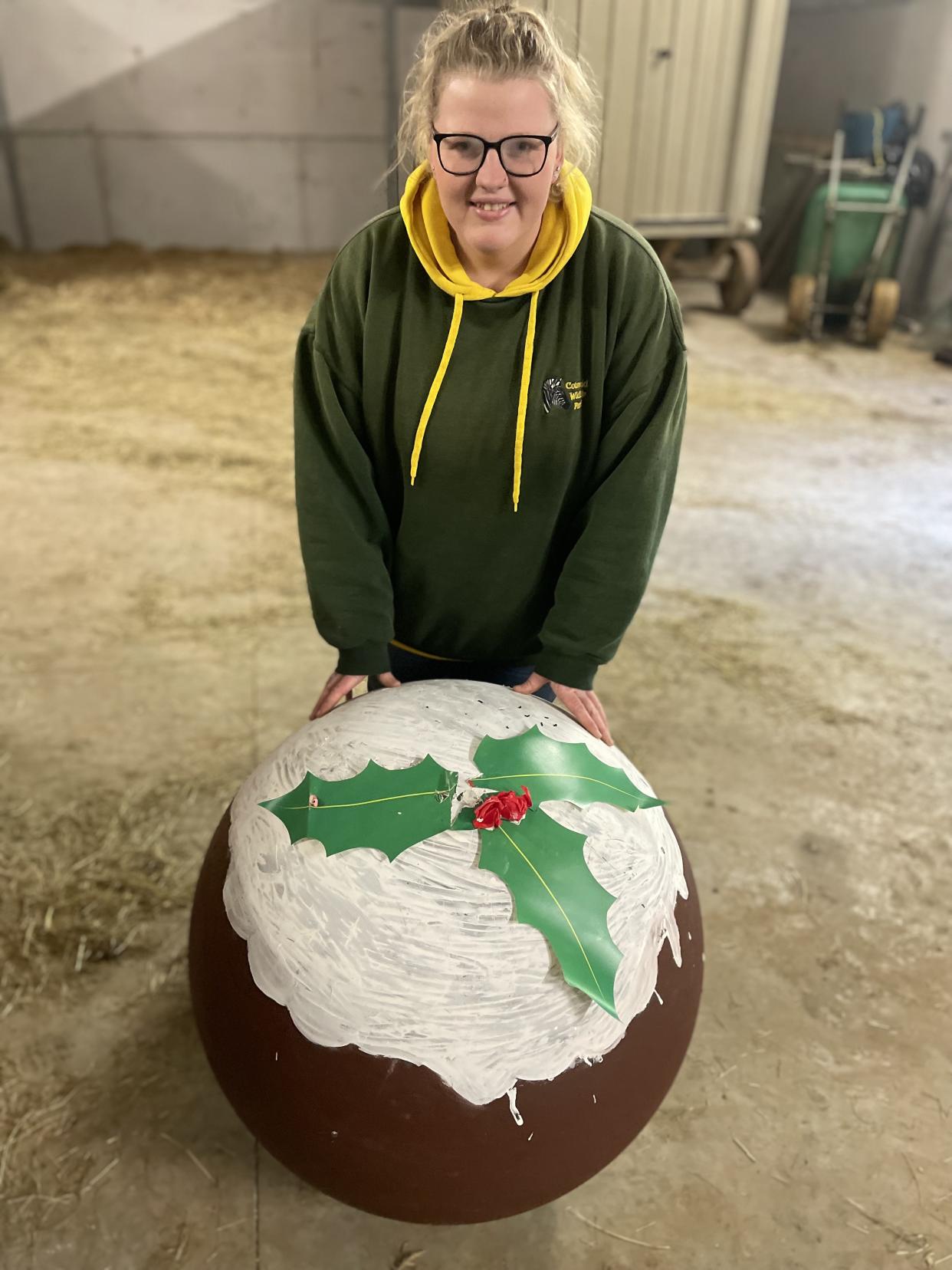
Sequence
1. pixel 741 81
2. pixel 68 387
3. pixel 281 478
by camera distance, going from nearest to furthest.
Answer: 1. pixel 281 478
2. pixel 68 387
3. pixel 741 81

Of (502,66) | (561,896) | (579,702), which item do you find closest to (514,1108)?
(561,896)

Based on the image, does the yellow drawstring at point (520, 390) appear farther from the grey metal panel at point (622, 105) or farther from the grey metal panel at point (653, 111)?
the grey metal panel at point (653, 111)

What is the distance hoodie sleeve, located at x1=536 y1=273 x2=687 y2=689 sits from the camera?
1.32 meters

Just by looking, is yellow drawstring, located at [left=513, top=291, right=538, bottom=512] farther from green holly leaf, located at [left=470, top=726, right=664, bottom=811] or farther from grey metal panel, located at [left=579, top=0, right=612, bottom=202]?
grey metal panel, located at [left=579, top=0, right=612, bottom=202]

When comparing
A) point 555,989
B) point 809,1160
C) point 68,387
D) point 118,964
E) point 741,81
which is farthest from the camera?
point 741,81

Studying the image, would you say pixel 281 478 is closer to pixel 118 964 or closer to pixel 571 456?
pixel 118 964

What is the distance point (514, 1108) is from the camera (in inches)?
43.8

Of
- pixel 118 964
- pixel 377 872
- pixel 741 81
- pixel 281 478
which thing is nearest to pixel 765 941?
pixel 377 872

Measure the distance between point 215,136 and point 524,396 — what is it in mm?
7214

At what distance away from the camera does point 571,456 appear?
1381mm

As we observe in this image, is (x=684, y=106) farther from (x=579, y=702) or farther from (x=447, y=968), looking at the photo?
(x=447, y=968)

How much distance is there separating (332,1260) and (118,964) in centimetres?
72

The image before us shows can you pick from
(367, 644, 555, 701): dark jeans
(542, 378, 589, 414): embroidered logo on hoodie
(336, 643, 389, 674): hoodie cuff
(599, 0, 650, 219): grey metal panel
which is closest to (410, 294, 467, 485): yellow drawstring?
(542, 378, 589, 414): embroidered logo on hoodie

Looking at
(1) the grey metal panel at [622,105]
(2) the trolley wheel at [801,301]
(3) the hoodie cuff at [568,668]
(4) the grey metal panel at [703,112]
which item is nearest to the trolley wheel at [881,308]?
(2) the trolley wheel at [801,301]
